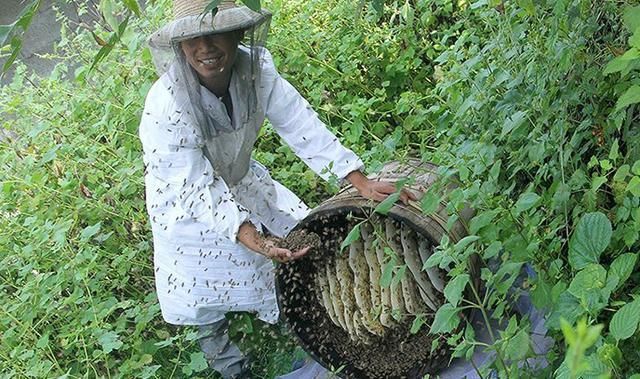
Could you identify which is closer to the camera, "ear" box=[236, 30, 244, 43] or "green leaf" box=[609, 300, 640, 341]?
"green leaf" box=[609, 300, 640, 341]

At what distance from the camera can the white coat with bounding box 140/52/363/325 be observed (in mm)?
3248

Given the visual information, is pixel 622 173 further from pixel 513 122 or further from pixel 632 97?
pixel 513 122

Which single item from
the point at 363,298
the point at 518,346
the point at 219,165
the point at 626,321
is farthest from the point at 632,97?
the point at 219,165

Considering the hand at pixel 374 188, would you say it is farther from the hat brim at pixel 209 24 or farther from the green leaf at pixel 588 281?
the green leaf at pixel 588 281

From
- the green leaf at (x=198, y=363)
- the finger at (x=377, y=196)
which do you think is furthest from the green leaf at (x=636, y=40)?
the green leaf at (x=198, y=363)

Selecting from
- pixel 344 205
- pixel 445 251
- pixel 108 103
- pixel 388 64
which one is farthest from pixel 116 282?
pixel 445 251

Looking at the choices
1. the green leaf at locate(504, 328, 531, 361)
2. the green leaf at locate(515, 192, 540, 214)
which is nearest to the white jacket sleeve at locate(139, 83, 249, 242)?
the green leaf at locate(515, 192, 540, 214)

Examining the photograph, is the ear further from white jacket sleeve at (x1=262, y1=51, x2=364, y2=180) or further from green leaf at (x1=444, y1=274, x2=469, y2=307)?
green leaf at (x1=444, y1=274, x2=469, y2=307)

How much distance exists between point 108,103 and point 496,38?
7.06 feet

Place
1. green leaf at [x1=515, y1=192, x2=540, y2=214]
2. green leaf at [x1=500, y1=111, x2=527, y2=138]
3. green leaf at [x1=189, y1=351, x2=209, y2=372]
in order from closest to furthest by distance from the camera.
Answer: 1. green leaf at [x1=515, y1=192, x2=540, y2=214]
2. green leaf at [x1=500, y1=111, x2=527, y2=138]
3. green leaf at [x1=189, y1=351, x2=209, y2=372]

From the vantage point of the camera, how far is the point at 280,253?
3.12 m

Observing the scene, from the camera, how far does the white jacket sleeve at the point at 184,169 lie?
10.6 ft

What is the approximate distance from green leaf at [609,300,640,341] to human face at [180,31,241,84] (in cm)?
164

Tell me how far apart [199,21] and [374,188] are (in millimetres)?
772
